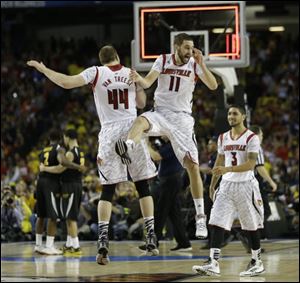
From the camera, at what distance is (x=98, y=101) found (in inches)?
464

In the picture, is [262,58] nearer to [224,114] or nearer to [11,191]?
[11,191]

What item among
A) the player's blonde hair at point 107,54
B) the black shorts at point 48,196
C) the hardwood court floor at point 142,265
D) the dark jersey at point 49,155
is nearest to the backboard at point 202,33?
the dark jersey at point 49,155

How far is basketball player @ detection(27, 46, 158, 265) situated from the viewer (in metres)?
11.6

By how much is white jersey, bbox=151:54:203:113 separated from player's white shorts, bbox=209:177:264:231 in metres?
2.90

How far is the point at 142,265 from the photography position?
72.2 feet

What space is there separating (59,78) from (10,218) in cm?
1571

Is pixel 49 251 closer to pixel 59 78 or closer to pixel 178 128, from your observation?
pixel 178 128

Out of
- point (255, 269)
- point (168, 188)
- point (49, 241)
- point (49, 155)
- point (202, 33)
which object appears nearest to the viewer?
point (255, 269)

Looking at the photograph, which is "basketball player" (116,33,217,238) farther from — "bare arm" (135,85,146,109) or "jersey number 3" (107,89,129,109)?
"jersey number 3" (107,89,129,109)

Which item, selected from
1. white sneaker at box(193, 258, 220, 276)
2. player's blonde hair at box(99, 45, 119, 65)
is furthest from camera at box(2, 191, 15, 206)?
player's blonde hair at box(99, 45, 119, 65)

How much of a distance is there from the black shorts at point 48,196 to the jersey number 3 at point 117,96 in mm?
9342

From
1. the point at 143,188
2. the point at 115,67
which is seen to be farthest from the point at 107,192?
the point at 115,67

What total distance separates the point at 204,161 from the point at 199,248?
2.65 meters

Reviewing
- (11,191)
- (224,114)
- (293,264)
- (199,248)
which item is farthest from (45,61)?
(224,114)
